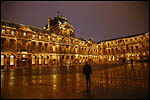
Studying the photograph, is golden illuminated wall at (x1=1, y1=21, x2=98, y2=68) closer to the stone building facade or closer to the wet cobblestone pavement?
the stone building facade

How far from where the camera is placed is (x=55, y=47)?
119ft

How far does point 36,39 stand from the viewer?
30969 millimetres

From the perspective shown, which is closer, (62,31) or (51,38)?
(51,38)

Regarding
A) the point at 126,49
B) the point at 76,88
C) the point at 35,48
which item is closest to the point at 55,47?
the point at 35,48

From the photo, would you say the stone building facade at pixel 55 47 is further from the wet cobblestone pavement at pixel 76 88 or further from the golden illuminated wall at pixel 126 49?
the wet cobblestone pavement at pixel 76 88

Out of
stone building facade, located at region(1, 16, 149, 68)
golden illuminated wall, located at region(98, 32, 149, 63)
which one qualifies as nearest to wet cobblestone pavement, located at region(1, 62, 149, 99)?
stone building facade, located at region(1, 16, 149, 68)

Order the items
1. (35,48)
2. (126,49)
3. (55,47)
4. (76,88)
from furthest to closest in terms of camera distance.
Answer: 1. (126,49)
2. (55,47)
3. (35,48)
4. (76,88)

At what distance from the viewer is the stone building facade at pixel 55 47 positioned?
25.9 meters

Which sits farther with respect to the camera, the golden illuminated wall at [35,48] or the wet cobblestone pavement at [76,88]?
the golden illuminated wall at [35,48]

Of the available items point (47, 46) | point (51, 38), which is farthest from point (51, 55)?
point (51, 38)

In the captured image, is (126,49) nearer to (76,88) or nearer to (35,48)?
(35,48)

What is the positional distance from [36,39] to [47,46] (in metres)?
4.50

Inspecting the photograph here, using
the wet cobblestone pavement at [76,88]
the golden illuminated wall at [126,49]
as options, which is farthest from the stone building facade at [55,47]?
the wet cobblestone pavement at [76,88]

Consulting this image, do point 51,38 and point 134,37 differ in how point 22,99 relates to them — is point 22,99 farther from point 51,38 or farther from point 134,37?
point 134,37
